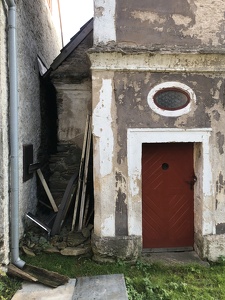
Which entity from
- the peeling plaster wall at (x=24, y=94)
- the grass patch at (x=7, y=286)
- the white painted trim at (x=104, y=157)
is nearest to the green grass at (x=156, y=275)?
the grass patch at (x=7, y=286)

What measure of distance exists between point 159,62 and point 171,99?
66 centimetres

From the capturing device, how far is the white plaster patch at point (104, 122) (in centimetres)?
458

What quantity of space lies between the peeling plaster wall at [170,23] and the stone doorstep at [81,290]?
3884mm

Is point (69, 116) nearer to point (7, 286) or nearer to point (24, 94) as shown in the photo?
point (24, 94)

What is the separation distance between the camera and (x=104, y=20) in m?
4.58

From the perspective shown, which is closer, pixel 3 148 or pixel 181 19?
pixel 3 148

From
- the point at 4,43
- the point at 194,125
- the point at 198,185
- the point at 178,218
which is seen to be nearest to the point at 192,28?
the point at 194,125

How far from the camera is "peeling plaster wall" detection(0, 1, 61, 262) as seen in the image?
401cm

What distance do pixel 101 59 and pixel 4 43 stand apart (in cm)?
152

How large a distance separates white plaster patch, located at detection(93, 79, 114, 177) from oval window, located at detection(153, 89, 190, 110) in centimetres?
84

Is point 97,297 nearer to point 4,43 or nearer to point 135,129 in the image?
point 135,129

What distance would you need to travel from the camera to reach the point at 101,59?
4.52 meters

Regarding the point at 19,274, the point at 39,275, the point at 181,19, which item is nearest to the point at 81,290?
the point at 39,275

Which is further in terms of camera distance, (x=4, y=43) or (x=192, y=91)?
(x=192, y=91)
